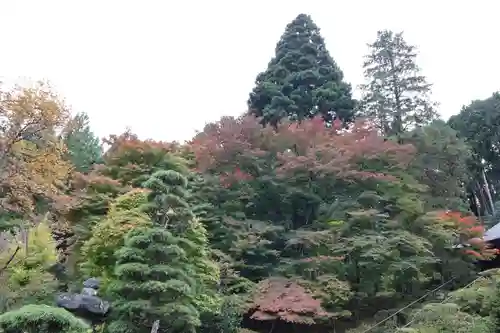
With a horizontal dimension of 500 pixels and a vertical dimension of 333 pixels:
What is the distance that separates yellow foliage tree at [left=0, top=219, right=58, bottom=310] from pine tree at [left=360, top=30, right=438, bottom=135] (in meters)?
11.7

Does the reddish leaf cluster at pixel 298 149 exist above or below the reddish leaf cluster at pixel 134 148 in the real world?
below

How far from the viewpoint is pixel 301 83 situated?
752 inches

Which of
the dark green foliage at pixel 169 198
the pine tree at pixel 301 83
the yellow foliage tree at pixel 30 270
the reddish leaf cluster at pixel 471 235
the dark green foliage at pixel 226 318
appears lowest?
the dark green foliage at pixel 226 318

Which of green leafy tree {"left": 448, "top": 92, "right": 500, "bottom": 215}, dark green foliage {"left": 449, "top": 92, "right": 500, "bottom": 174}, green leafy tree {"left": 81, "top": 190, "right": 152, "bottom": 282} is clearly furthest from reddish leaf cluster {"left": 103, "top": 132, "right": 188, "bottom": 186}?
dark green foliage {"left": 449, "top": 92, "right": 500, "bottom": 174}

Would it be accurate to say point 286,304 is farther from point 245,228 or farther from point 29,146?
point 29,146

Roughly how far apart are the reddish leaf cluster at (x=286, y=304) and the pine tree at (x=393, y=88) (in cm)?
829

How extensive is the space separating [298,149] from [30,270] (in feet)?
24.9

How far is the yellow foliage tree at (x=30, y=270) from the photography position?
9914 mm

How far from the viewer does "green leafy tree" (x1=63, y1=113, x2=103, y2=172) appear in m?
23.3

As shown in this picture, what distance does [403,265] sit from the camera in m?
10.9

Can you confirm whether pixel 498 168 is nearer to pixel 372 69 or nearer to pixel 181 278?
pixel 372 69

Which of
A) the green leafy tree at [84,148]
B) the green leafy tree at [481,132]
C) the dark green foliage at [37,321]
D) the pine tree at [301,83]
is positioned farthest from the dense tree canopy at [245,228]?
the green leafy tree at [84,148]

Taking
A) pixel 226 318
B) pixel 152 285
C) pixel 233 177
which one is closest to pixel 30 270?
pixel 152 285

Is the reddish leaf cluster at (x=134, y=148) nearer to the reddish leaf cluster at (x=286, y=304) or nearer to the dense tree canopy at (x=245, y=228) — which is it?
the dense tree canopy at (x=245, y=228)
